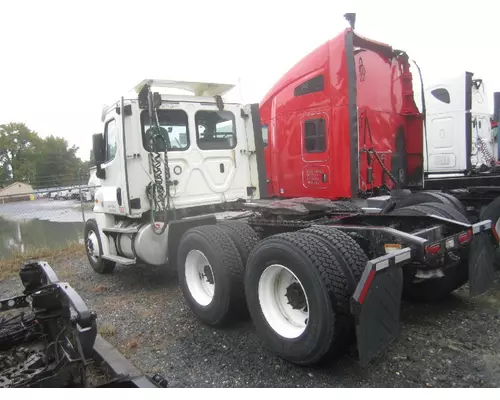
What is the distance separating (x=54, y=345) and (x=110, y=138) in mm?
3718

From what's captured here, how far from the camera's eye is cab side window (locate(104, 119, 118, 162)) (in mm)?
5746

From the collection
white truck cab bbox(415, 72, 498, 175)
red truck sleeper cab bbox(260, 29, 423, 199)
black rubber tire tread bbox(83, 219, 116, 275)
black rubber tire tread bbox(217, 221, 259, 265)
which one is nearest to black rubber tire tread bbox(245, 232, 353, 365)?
black rubber tire tread bbox(217, 221, 259, 265)

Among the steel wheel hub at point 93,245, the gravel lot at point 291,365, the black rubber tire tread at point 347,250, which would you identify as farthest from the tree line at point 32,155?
the black rubber tire tread at point 347,250

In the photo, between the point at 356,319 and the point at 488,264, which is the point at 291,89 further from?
the point at 356,319

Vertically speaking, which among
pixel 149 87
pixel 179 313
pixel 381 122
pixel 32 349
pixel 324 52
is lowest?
pixel 179 313

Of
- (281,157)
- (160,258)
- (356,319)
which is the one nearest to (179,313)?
(160,258)

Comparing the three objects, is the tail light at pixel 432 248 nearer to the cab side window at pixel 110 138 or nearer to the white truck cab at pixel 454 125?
the cab side window at pixel 110 138

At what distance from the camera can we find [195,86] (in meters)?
5.93

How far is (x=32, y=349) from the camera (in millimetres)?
3035

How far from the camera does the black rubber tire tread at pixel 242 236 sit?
4.03 metres

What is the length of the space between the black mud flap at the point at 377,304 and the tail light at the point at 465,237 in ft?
2.68

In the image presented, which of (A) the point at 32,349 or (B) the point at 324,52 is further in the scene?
(B) the point at 324,52

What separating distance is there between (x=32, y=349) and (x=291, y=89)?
5.51 metres

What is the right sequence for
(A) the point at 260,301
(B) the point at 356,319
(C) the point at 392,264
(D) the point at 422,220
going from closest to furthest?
(B) the point at 356,319 → (C) the point at 392,264 → (A) the point at 260,301 → (D) the point at 422,220
